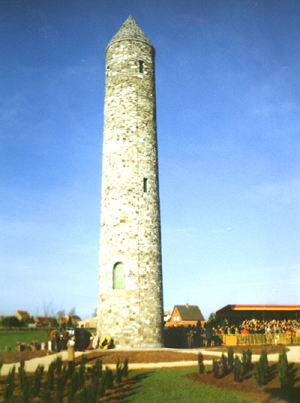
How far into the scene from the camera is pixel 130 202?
21328 millimetres

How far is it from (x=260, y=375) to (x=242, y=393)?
3.14 ft

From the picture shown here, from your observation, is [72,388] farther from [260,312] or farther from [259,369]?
[260,312]

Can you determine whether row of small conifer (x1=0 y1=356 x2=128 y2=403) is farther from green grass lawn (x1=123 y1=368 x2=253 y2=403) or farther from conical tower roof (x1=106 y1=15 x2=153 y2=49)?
conical tower roof (x1=106 y1=15 x2=153 y2=49)

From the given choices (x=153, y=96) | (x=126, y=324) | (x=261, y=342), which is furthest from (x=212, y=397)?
(x=153, y=96)

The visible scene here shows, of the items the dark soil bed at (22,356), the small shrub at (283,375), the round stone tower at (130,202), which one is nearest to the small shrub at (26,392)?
the dark soil bed at (22,356)

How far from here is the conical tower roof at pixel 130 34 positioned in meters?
24.4

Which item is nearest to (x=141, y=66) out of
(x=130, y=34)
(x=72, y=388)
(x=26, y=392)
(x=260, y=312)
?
(x=130, y=34)

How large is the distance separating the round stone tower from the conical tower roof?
0.22 ft

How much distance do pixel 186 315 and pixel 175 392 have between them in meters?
55.9

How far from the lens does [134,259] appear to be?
2039cm

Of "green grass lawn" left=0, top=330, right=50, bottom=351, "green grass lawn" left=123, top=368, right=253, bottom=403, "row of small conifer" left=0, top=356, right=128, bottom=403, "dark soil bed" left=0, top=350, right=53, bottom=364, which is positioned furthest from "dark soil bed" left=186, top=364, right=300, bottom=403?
"green grass lawn" left=0, top=330, right=50, bottom=351

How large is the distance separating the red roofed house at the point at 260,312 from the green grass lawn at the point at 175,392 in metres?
17.5

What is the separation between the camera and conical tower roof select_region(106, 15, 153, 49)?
80.0 ft

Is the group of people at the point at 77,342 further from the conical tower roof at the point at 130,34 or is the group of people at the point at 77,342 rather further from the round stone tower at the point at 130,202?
the conical tower roof at the point at 130,34
